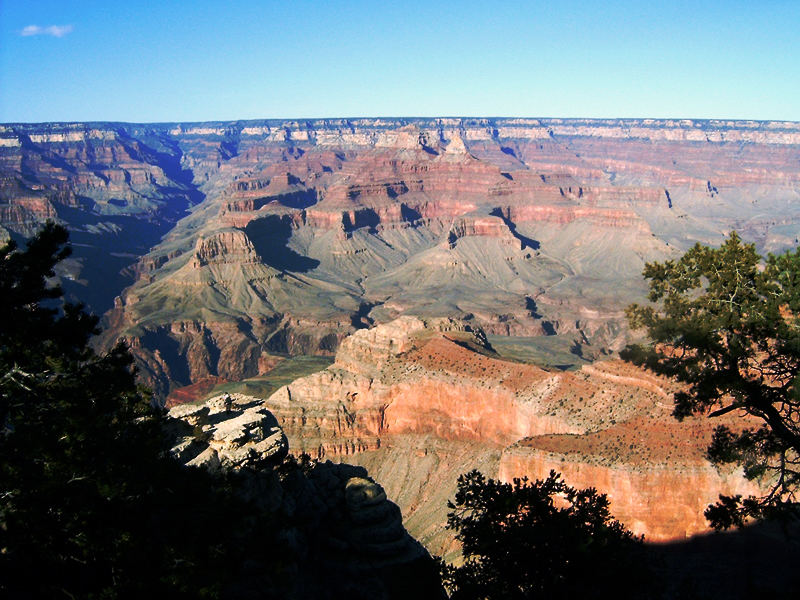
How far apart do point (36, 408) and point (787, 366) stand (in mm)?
27141

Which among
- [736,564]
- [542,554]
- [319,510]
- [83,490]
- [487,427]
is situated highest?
[83,490]

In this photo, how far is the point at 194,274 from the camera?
178 m

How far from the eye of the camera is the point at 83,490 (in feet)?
66.2

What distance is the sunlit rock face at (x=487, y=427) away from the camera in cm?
3859

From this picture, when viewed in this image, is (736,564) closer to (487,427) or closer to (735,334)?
(735,334)

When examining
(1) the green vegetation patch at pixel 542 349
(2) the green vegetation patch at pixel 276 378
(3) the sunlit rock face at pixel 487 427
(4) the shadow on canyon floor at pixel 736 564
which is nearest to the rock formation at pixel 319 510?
(3) the sunlit rock face at pixel 487 427

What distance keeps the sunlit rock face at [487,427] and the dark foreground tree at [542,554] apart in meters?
18.4

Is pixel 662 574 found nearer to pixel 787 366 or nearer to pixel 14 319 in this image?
pixel 787 366

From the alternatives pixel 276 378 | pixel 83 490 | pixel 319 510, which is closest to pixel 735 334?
pixel 83 490

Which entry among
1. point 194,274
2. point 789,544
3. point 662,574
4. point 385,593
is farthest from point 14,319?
point 194,274

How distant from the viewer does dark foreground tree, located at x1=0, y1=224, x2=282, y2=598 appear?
18922mm

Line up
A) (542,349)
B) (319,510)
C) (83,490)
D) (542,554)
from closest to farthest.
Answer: (83,490), (542,554), (319,510), (542,349)

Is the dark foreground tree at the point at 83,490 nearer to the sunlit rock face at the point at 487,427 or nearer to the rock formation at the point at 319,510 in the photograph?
the rock formation at the point at 319,510

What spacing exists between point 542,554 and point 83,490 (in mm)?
15055
